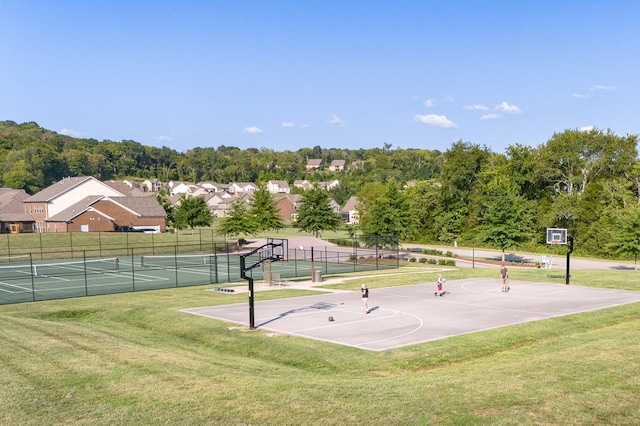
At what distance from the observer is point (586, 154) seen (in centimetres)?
7719

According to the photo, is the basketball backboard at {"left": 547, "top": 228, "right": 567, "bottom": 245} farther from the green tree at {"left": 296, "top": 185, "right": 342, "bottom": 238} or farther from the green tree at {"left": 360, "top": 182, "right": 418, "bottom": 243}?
the green tree at {"left": 296, "top": 185, "right": 342, "bottom": 238}

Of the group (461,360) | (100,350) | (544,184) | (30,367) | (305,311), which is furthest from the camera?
Answer: (544,184)

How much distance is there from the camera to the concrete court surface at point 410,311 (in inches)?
923

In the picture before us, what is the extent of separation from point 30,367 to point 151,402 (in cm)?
493

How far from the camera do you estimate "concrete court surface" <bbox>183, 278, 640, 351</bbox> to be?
23438 millimetres

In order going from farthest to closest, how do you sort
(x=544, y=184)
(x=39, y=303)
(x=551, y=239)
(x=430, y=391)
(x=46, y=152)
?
(x=46, y=152) < (x=544, y=184) < (x=551, y=239) < (x=39, y=303) < (x=430, y=391)

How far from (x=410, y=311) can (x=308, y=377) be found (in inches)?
531

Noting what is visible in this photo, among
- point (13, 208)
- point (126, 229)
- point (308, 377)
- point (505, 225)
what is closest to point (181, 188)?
point (13, 208)

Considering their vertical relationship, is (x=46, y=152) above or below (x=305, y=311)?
above

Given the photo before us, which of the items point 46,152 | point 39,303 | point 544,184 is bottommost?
point 39,303

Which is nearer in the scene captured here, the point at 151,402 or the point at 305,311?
the point at 151,402

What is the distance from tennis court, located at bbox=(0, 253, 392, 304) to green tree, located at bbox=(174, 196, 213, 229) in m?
28.8

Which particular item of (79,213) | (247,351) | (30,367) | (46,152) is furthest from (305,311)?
(46,152)

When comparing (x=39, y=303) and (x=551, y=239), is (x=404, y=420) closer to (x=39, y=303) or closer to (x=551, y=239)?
(x=39, y=303)
